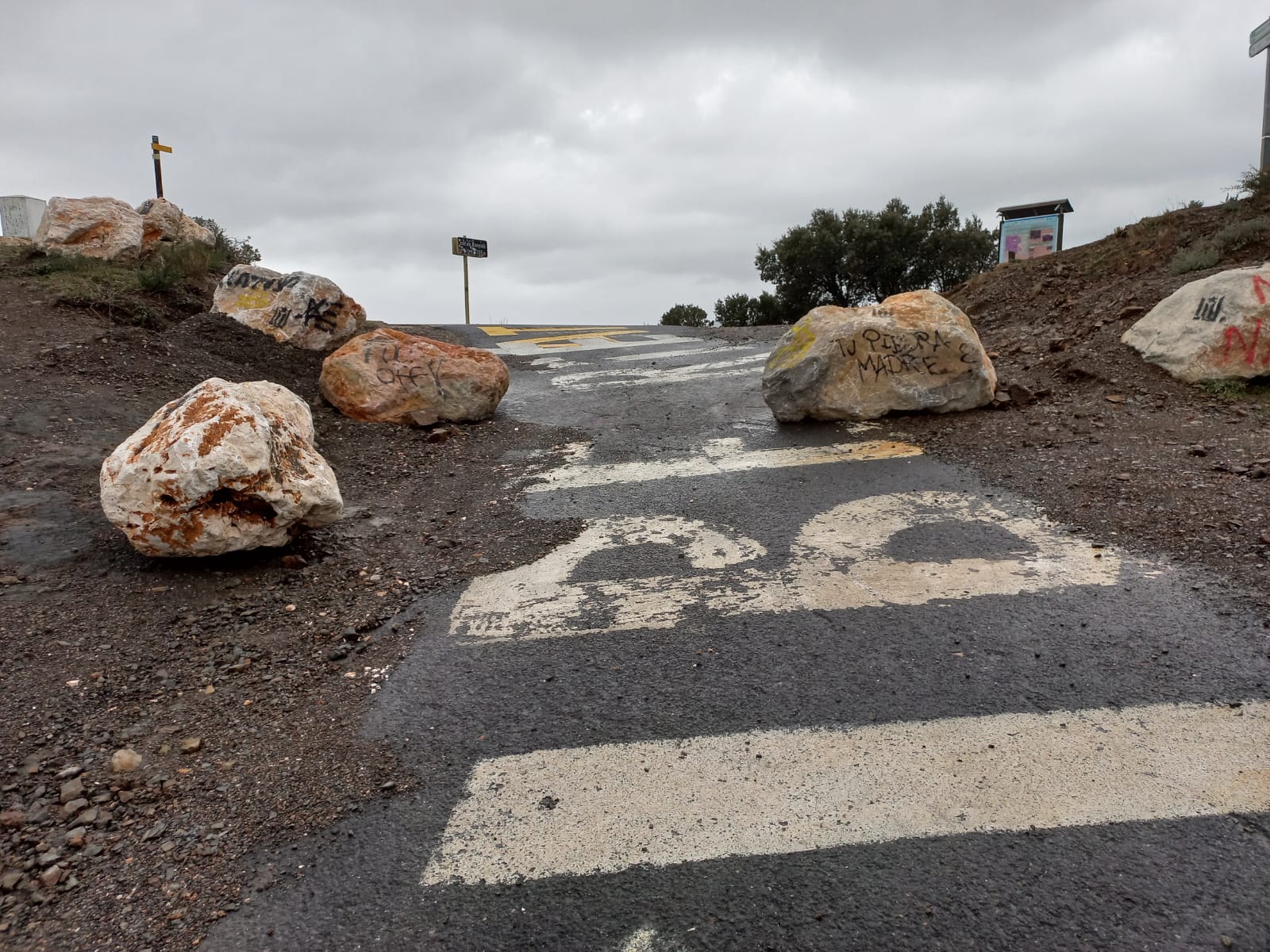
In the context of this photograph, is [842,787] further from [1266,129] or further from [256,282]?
[1266,129]


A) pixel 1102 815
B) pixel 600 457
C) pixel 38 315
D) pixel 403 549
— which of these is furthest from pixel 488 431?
pixel 1102 815

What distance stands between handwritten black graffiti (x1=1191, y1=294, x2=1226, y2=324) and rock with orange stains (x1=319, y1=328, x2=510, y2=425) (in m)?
6.93

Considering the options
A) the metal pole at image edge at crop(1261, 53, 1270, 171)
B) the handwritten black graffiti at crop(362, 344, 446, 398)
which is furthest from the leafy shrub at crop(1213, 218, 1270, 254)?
the handwritten black graffiti at crop(362, 344, 446, 398)

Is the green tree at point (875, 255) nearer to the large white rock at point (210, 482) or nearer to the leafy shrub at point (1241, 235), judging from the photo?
the leafy shrub at point (1241, 235)

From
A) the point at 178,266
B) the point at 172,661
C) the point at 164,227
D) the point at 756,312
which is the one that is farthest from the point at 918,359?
the point at 756,312

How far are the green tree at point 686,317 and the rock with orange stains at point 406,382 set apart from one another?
22.8 metres

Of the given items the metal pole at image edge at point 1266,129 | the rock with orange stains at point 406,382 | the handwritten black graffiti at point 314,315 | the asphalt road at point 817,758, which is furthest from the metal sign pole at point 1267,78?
the handwritten black graffiti at point 314,315

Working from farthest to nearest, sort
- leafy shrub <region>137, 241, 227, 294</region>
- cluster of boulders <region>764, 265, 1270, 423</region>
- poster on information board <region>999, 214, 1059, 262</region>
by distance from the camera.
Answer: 1. poster on information board <region>999, 214, 1059, 262</region>
2. leafy shrub <region>137, 241, 227, 294</region>
3. cluster of boulders <region>764, 265, 1270, 423</region>

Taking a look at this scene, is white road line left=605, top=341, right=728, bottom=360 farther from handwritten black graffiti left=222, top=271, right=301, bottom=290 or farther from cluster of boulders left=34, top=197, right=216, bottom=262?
cluster of boulders left=34, top=197, right=216, bottom=262

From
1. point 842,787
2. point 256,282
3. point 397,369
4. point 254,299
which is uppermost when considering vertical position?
point 256,282

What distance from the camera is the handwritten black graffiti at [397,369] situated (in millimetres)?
8141

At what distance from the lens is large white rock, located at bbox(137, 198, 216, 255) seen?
12719 millimetres

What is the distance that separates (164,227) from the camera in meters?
13.2

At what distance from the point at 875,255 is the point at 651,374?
20.7 meters
